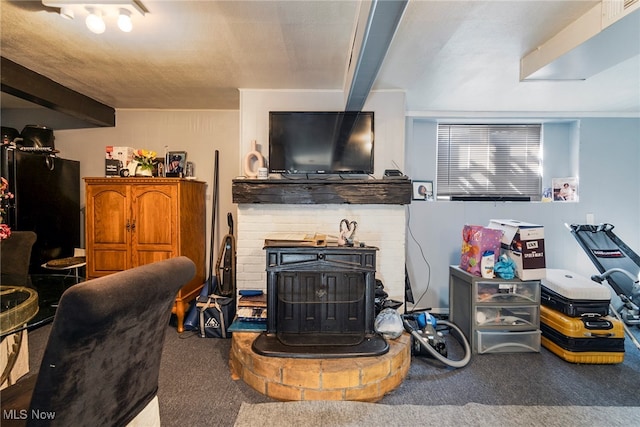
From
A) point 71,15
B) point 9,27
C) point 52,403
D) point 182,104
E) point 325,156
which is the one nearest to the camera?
point 52,403

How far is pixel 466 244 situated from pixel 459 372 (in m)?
1.11

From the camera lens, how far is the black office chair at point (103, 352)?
0.80 m

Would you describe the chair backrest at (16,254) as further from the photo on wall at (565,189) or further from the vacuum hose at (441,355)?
the photo on wall at (565,189)

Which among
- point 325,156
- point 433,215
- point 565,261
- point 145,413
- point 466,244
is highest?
point 325,156

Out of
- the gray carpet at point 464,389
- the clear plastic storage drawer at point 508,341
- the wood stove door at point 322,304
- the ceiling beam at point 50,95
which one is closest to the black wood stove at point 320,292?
the wood stove door at point 322,304

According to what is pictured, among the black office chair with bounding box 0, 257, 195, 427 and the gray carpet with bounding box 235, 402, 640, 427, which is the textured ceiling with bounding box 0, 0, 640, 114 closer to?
the black office chair with bounding box 0, 257, 195, 427

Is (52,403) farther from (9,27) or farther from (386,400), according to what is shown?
(9,27)

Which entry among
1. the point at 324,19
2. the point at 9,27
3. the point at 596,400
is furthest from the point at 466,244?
the point at 9,27

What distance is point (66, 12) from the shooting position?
164 centimetres

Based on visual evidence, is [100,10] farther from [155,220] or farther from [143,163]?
[155,220]

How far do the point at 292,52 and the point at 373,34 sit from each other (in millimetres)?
834

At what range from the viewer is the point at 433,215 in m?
3.46

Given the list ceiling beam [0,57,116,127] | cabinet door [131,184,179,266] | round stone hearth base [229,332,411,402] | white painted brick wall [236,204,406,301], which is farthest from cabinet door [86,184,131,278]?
round stone hearth base [229,332,411,402]

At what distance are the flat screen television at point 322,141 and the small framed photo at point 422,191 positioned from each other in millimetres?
992
